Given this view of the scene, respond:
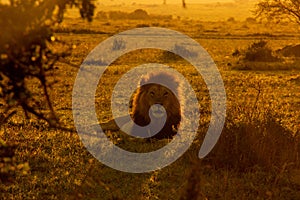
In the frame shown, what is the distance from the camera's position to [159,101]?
888 cm

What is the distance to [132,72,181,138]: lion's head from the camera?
29.2 ft

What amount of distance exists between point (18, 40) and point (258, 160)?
5172mm

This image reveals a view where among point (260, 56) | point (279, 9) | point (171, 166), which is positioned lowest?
point (260, 56)

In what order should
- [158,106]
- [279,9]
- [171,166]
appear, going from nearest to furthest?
[171,166] → [158,106] → [279,9]

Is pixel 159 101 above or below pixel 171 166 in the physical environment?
above

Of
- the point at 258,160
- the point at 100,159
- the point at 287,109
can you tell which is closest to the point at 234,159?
the point at 258,160

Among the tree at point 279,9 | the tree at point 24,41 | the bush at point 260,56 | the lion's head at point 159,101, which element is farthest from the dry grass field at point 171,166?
the tree at point 279,9

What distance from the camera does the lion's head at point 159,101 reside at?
29.2 feet

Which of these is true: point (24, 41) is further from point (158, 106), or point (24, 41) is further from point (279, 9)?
point (279, 9)

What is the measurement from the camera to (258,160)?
749cm

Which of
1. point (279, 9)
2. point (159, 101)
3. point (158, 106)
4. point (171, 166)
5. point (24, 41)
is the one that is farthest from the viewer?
point (279, 9)

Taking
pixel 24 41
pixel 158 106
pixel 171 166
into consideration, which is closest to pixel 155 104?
pixel 158 106

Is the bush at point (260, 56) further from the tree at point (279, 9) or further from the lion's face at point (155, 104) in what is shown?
the lion's face at point (155, 104)

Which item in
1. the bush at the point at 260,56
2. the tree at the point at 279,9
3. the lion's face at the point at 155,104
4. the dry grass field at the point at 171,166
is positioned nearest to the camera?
the dry grass field at the point at 171,166
